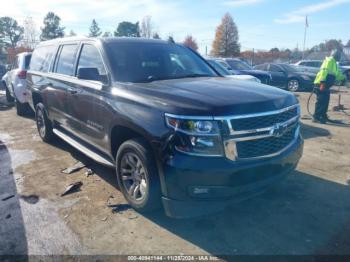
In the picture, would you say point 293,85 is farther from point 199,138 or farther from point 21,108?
point 199,138

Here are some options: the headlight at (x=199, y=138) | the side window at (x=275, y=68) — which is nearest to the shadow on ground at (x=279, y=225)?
the headlight at (x=199, y=138)

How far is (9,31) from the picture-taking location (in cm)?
5838

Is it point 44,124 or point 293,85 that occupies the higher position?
point 44,124

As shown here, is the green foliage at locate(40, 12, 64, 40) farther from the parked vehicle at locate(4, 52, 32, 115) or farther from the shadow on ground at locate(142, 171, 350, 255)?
the shadow on ground at locate(142, 171, 350, 255)

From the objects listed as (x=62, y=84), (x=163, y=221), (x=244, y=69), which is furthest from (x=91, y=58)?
(x=244, y=69)

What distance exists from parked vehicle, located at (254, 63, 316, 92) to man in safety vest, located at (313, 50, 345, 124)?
8898mm

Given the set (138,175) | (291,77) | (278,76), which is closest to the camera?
(138,175)

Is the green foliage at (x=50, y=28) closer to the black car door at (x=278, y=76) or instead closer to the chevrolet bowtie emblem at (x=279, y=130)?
the black car door at (x=278, y=76)

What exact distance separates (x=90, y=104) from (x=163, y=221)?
186cm

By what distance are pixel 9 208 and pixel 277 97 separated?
139 inches

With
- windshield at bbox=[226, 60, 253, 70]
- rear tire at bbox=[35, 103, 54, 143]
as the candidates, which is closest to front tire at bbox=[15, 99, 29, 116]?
rear tire at bbox=[35, 103, 54, 143]

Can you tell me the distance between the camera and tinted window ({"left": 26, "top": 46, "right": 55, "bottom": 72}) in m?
6.37

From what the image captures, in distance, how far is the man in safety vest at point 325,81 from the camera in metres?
8.83

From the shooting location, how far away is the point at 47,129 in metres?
6.73
